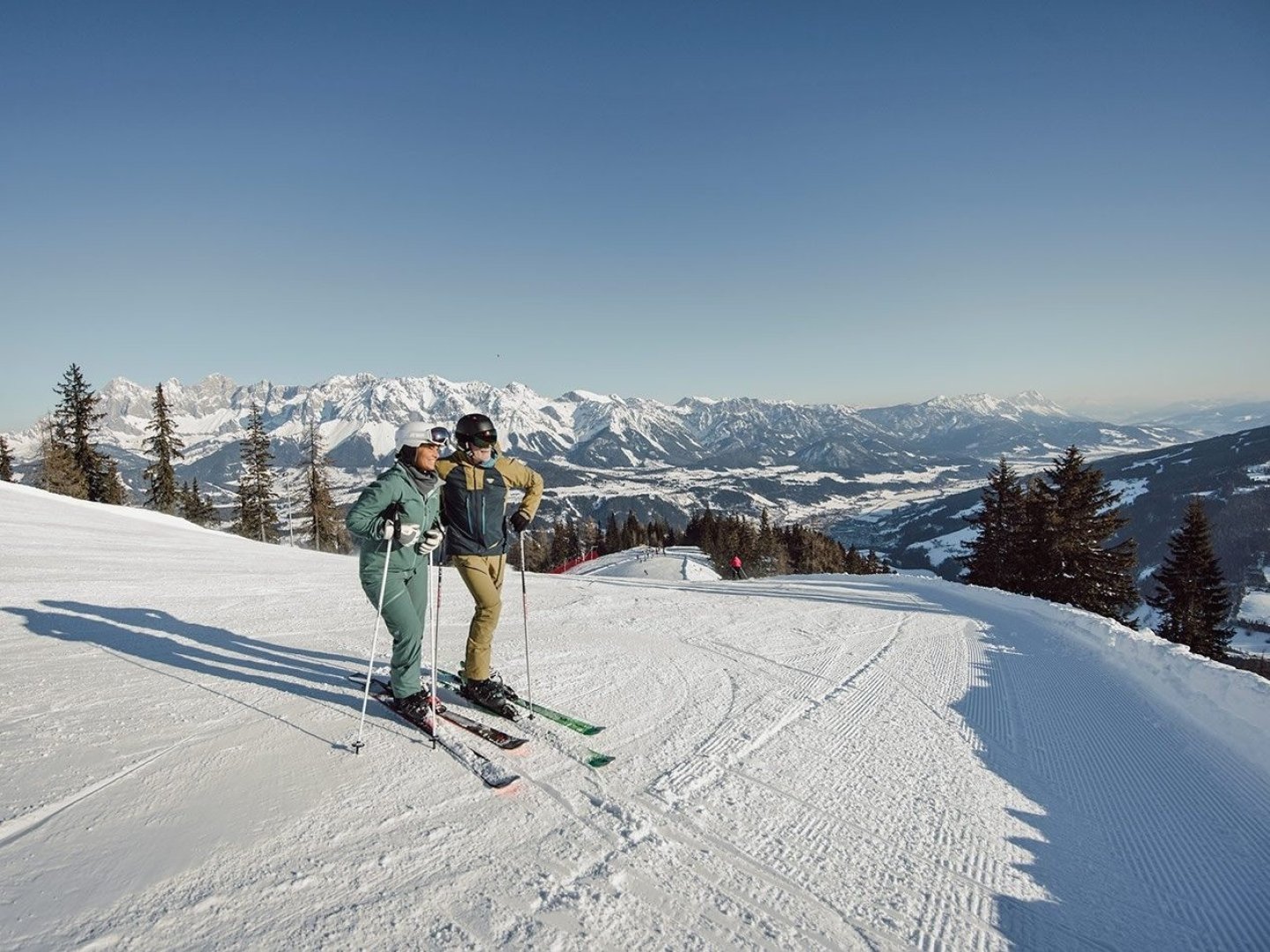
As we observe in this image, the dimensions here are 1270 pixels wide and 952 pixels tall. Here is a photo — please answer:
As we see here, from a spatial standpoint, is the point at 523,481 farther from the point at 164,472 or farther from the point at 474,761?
the point at 164,472

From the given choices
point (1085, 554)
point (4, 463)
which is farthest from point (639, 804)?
point (4, 463)

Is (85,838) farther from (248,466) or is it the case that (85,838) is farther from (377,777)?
(248,466)

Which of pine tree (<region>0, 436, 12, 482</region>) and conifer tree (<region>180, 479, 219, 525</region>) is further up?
pine tree (<region>0, 436, 12, 482</region>)

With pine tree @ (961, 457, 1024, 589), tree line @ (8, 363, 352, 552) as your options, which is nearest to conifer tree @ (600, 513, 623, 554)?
tree line @ (8, 363, 352, 552)

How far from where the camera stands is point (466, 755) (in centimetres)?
401

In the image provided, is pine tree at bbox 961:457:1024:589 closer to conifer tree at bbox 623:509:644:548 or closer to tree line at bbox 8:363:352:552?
tree line at bbox 8:363:352:552

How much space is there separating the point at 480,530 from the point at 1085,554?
28806 mm

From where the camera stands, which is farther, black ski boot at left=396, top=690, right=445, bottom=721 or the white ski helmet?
the white ski helmet

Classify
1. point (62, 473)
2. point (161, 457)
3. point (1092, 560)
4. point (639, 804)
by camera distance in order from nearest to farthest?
point (639, 804) < point (1092, 560) < point (62, 473) < point (161, 457)

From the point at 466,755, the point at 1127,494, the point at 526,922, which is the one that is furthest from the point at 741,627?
the point at 1127,494

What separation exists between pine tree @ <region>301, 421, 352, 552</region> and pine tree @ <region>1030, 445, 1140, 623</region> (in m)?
43.0

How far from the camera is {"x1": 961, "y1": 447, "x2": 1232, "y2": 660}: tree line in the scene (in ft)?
81.5

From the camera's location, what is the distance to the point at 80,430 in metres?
37.8

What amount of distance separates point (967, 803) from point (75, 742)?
20.0 ft
